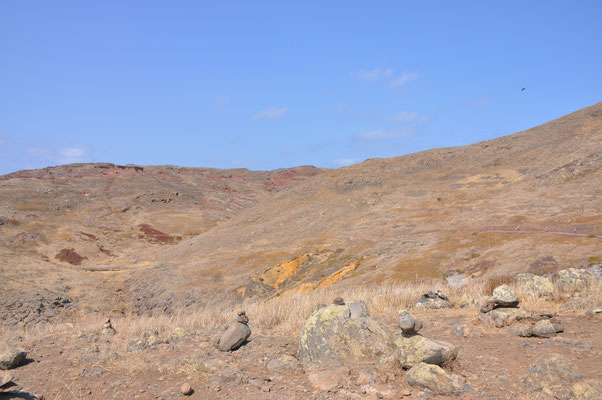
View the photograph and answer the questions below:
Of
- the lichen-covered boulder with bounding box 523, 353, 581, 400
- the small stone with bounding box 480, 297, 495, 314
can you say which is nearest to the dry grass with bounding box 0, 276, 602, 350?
the small stone with bounding box 480, 297, 495, 314

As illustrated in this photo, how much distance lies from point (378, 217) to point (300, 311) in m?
39.1

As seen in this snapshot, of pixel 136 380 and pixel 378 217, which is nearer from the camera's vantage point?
pixel 136 380

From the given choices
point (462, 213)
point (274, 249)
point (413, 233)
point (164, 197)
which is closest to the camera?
point (413, 233)

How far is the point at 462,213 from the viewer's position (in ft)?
139

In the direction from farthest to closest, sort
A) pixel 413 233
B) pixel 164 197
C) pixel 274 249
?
1. pixel 164 197
2. pixel 274 249
3. pixel 413 233

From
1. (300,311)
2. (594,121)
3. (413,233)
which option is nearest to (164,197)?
(413,233)

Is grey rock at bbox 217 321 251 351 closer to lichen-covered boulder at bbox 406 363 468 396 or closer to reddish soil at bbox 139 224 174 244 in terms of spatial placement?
lichen-covered boulder at bbox 406 363 468 396

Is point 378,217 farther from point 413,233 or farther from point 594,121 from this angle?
point 594,121

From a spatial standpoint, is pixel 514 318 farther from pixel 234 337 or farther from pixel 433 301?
pixel 234 337

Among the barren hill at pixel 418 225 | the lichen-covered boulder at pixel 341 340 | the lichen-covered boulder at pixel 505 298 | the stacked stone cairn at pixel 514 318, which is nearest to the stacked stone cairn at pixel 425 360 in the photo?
the lichen-covered boulder at pixel 341 340

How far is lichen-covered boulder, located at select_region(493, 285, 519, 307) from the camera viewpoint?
31.6 ft

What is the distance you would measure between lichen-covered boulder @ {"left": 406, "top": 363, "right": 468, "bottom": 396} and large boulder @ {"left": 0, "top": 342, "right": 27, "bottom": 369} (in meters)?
7.95

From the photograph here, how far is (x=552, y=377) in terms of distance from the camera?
5.95 metres

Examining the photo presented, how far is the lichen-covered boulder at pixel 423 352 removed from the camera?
662cm
